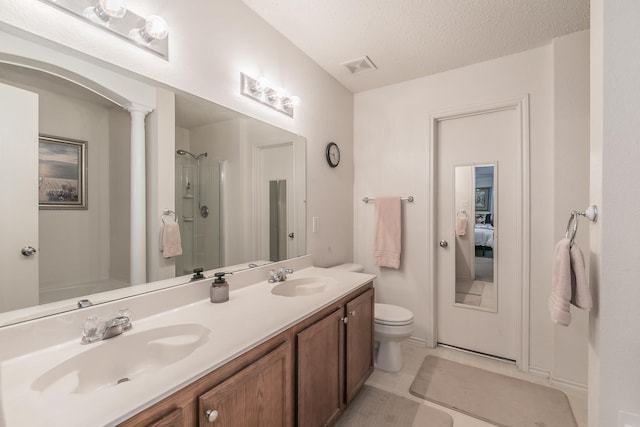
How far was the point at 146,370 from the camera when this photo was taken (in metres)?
0.97

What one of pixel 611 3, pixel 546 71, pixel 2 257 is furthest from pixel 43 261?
pixel 546 71

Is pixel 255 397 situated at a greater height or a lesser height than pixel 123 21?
lesser

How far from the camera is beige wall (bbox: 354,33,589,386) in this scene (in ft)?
6.49

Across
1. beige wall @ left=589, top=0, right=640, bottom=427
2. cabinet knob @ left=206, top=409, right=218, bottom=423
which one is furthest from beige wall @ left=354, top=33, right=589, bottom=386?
cabinet knob @ left=206, top=409, right=218, bottom=423

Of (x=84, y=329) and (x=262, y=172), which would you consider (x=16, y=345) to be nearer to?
(x=84, y=329)

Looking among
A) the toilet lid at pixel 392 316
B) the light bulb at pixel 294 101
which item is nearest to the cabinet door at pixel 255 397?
the toilet lid at pixel 392 316

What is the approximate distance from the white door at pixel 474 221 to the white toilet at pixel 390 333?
0.64m

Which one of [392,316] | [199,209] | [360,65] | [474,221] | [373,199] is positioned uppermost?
[360,65]

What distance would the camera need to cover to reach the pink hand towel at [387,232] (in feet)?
8.63

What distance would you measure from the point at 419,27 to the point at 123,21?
1.74 meters

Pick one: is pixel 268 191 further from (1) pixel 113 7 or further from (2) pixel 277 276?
(1) pixel 113 7

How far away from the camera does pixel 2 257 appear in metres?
0.87

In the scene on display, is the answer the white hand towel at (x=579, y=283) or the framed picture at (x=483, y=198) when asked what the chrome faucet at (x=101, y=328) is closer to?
the white hand towel at (x=579, y=283)

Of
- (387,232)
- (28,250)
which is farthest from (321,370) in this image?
(387,232)
